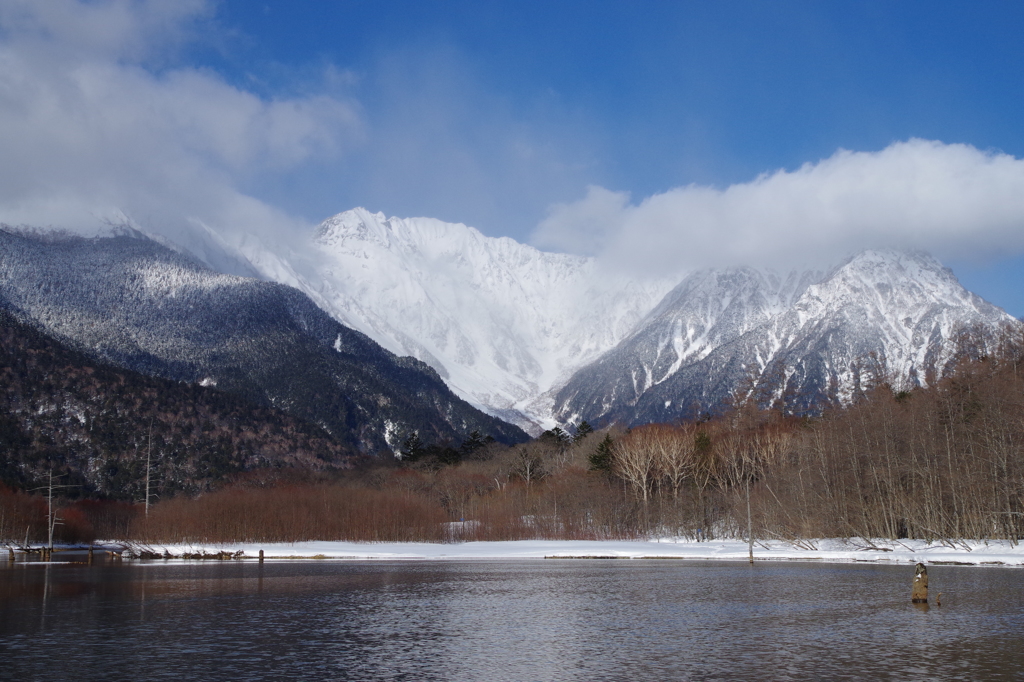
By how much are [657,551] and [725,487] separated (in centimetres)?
2835

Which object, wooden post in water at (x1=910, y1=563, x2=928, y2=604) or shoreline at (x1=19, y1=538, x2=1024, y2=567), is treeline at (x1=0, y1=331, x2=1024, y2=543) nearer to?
shoreline at (x1=19, y1=538, x2=1024, y2=567)

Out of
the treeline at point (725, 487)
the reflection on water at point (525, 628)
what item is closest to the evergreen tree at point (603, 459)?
the treeline at point (725, 487)

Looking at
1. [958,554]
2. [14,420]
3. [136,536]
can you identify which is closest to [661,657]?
[958,554]

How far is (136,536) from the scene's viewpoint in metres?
136

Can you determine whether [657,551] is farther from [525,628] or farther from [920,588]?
[525,628]

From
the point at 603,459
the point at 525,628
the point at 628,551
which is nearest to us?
the point at 525,628

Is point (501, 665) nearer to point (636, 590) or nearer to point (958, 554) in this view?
point (636, 590)

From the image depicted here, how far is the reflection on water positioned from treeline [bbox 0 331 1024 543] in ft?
83.5

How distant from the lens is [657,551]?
96.3 meters

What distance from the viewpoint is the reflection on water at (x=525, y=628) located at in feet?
83.9

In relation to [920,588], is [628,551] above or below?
below

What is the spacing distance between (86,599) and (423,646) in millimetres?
26801

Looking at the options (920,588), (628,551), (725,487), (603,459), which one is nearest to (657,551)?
(628,551)

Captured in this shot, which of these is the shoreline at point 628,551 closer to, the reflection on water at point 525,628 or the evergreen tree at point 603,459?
the reflection on water at point 525,628
